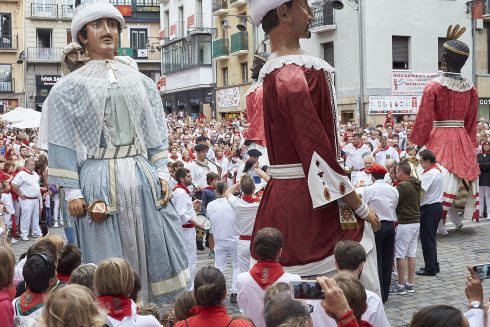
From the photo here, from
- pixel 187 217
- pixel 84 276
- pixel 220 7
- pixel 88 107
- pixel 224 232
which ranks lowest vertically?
pixel 224 232

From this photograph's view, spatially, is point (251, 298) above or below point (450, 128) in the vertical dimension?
below

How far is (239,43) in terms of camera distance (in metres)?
37.4

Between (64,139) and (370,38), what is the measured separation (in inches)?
927

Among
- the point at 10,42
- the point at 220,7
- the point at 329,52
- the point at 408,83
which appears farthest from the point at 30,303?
the point at 10,42

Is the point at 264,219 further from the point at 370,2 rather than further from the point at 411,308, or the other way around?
the point at 370,2

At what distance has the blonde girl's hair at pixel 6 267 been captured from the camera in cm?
407

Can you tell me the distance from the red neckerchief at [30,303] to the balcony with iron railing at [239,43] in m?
33.3

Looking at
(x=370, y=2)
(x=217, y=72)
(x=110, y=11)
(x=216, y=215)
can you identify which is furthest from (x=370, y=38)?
(x=110, y=11)

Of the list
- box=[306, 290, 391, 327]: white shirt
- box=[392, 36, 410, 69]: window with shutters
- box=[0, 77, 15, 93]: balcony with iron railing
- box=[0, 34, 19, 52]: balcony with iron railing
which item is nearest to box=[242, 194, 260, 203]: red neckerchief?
box=[306, 290, 391, 327]: white shirt

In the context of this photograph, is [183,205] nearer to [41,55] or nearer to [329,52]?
[329,52]

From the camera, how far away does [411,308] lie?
747 centimetres

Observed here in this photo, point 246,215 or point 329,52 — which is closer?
point 246,215

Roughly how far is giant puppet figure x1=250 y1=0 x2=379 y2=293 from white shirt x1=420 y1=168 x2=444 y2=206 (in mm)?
4906

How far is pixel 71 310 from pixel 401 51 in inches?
1060
